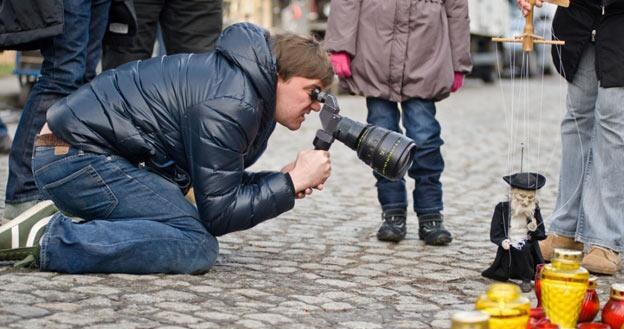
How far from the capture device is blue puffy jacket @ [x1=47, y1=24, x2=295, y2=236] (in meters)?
4.32

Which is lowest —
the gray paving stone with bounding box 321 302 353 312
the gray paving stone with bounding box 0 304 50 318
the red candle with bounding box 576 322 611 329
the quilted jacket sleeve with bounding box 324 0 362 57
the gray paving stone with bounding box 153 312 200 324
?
the gray paving stone with bounding box 321 302 353 312

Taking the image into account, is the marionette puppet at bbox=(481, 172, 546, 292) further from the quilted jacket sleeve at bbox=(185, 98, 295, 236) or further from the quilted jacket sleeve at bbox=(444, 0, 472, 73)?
the quilted jacket sleeve at bbox=(444, 0, 472, 73)

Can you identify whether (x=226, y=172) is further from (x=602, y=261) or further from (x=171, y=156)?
(x=602, y=261)

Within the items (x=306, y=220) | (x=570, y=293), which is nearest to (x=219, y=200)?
(x=570, y=293)

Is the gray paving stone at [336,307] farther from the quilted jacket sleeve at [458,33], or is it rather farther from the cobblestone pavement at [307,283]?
the quilted jacket sleeve at [458,33]

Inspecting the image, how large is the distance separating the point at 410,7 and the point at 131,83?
60.7 inches

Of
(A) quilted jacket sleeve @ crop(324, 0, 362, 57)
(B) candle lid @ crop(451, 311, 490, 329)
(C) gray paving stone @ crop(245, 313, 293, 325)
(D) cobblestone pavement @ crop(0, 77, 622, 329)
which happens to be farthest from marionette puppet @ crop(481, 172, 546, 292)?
(B) candle lid @ crop(451, 311, 490, 329)

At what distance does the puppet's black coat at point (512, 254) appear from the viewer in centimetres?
Answer: 450

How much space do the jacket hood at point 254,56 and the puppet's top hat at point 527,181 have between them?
3.11 ft

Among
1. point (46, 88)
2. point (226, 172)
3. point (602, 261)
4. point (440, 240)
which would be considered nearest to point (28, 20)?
point (46, 88)

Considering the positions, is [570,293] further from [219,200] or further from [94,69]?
[94,69]

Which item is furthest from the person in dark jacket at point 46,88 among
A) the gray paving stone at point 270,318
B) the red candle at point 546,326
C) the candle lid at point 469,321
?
the candle lid at point 469,321

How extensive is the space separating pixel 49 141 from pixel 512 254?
1.81 meters

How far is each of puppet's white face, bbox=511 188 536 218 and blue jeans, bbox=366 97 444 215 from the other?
3.53ft
